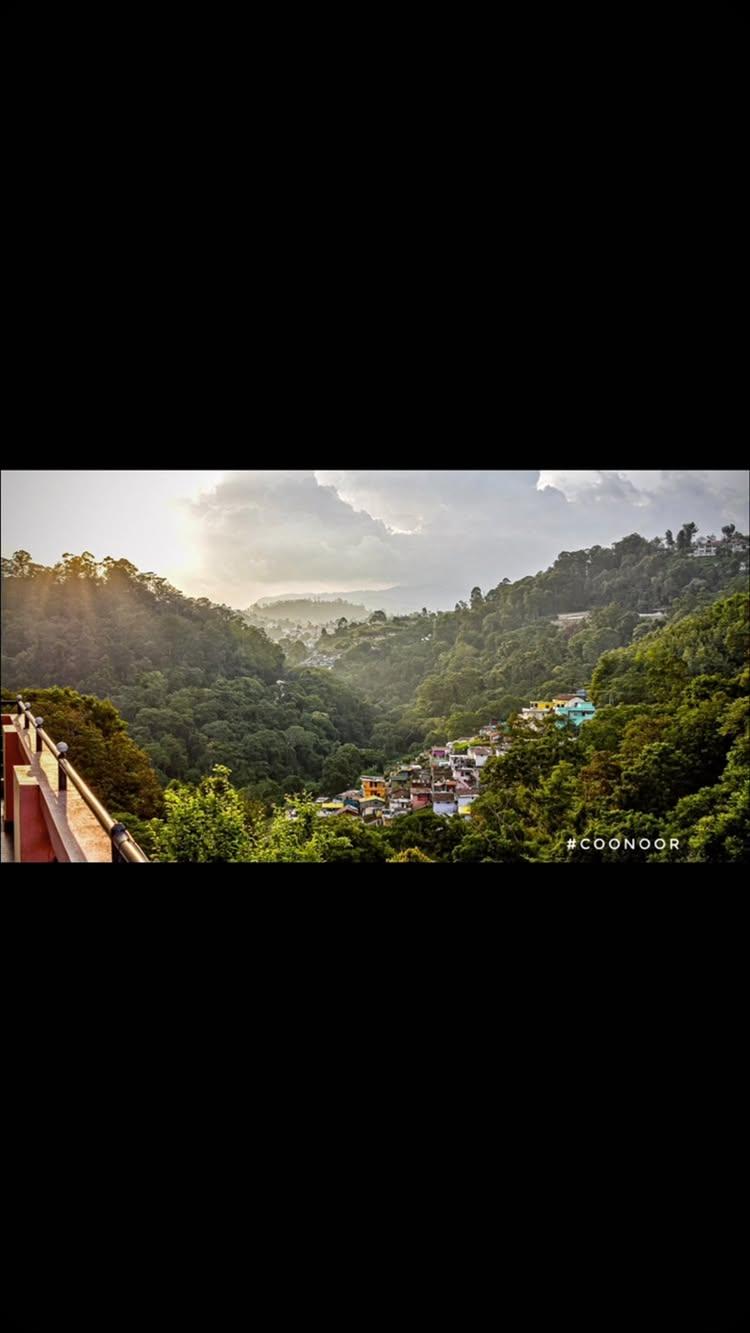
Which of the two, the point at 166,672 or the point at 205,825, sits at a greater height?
the point at 166,672

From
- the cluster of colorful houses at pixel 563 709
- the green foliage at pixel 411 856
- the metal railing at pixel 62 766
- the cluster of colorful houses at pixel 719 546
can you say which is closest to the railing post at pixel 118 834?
the metal railing at pixel 62 766

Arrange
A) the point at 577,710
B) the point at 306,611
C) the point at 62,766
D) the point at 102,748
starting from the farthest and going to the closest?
the point at 306,611 → the point at 577,710 → the point at 102,748 → the point at 62,766

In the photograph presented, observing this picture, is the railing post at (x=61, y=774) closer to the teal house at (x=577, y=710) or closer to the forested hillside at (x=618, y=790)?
the forested hillside at (x=618, y=790)

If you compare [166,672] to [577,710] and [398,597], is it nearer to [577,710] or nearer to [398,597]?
[398,597]

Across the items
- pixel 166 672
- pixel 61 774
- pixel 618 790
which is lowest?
pixel 618 790

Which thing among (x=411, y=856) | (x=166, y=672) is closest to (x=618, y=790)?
(x=411, y=856)
